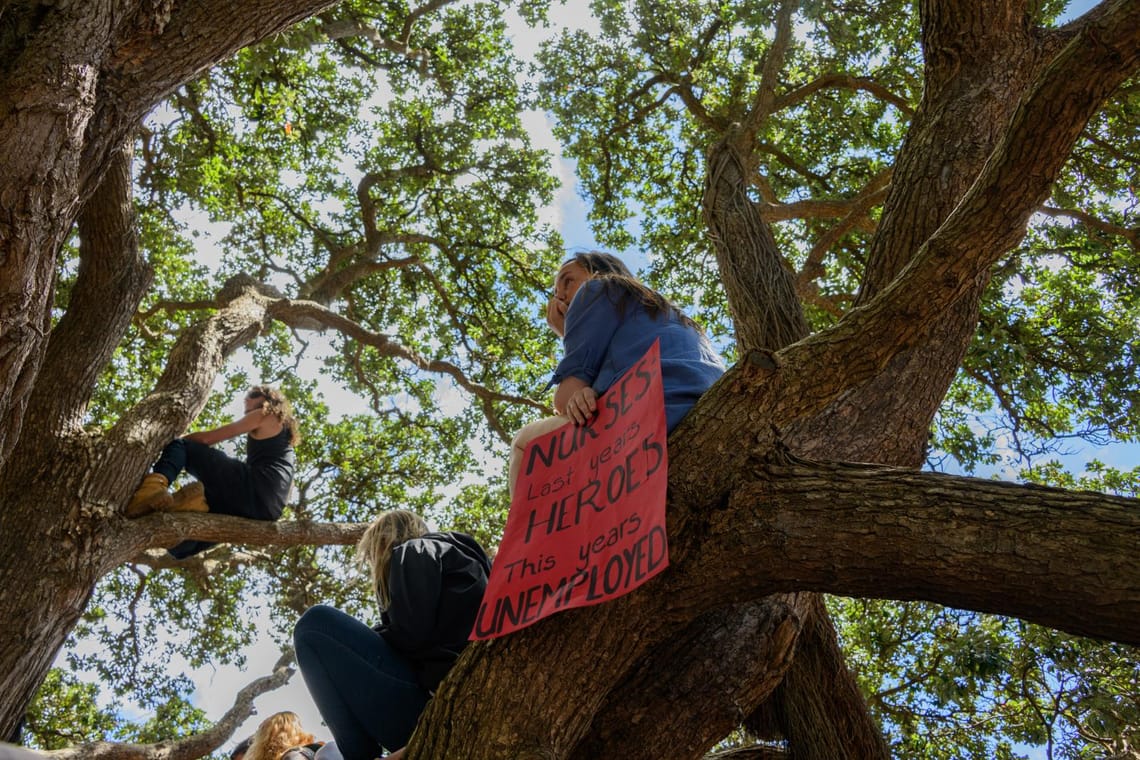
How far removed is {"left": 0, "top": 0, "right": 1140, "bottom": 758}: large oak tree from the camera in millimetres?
2195

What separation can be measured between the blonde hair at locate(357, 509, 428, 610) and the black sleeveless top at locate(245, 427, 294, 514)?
2202 mm

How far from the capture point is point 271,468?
5438mm

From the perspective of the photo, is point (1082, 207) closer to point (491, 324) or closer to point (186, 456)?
point (491, 324)

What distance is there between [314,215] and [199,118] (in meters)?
2.01

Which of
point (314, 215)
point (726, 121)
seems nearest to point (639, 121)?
point (726, 121)

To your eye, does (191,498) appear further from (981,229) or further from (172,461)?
(981,229)

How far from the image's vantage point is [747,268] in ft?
12.2

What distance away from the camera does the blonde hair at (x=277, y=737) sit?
382 centimetres

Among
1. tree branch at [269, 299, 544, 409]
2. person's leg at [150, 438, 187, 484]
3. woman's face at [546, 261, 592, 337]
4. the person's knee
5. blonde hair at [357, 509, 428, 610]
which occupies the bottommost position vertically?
→ the person's knee

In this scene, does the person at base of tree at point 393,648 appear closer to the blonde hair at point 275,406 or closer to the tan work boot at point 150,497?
the tan work boot at point 150,497

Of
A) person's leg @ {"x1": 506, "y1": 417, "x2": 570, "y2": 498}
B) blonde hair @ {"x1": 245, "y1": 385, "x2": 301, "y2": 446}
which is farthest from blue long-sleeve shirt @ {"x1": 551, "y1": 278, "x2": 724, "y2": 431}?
blonde hair @ {"x1": 245, "y1": 385, "x2": 301, "y2": 446}

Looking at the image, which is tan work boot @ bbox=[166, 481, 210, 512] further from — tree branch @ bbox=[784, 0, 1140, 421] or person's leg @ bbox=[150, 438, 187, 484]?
tree branch @ bbox=[784, 0, 1140, 421]

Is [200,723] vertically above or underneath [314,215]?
underneath

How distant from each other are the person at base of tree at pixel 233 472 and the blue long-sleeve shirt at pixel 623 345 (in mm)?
3115
